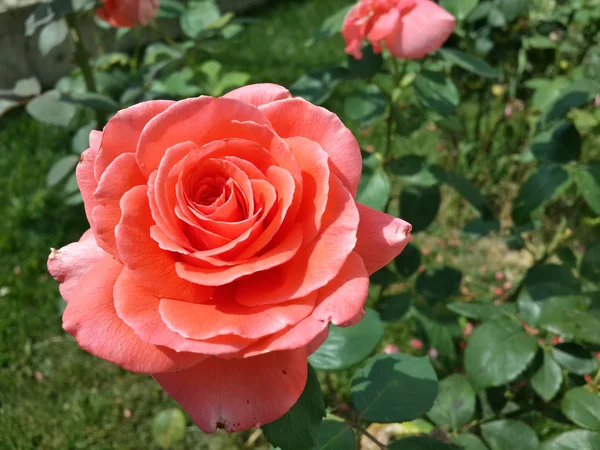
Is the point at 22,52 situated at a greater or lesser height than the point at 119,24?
lesser

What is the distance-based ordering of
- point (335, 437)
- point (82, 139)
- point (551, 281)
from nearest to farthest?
point (335, 437), point (551, 281), point (82, 139)

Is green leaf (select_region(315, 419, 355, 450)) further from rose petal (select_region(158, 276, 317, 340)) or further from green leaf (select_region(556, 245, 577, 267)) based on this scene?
green leaf (select_region(556, 245, 577, 267))

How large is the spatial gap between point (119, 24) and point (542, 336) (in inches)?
61.4

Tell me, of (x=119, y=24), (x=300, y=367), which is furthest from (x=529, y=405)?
(x=119, y=24)

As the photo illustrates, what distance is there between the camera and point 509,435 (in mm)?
1073

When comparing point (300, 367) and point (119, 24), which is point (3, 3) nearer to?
point (119, 24)

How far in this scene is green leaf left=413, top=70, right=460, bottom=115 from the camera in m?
1.27

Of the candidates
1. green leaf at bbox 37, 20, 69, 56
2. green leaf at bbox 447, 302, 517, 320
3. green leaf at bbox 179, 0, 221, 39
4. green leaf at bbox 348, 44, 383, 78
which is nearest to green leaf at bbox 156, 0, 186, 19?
green leaf at bbox 179, 0, 221, 39

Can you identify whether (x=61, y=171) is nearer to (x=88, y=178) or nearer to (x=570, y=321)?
(x=88, y=178)

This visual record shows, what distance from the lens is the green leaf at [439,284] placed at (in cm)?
150

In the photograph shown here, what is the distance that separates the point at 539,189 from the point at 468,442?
1.95ft

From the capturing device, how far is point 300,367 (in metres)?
0.57

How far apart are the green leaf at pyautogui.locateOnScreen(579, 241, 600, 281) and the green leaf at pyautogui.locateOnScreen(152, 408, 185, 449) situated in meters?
1.26

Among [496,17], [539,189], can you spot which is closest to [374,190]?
[539,189]
